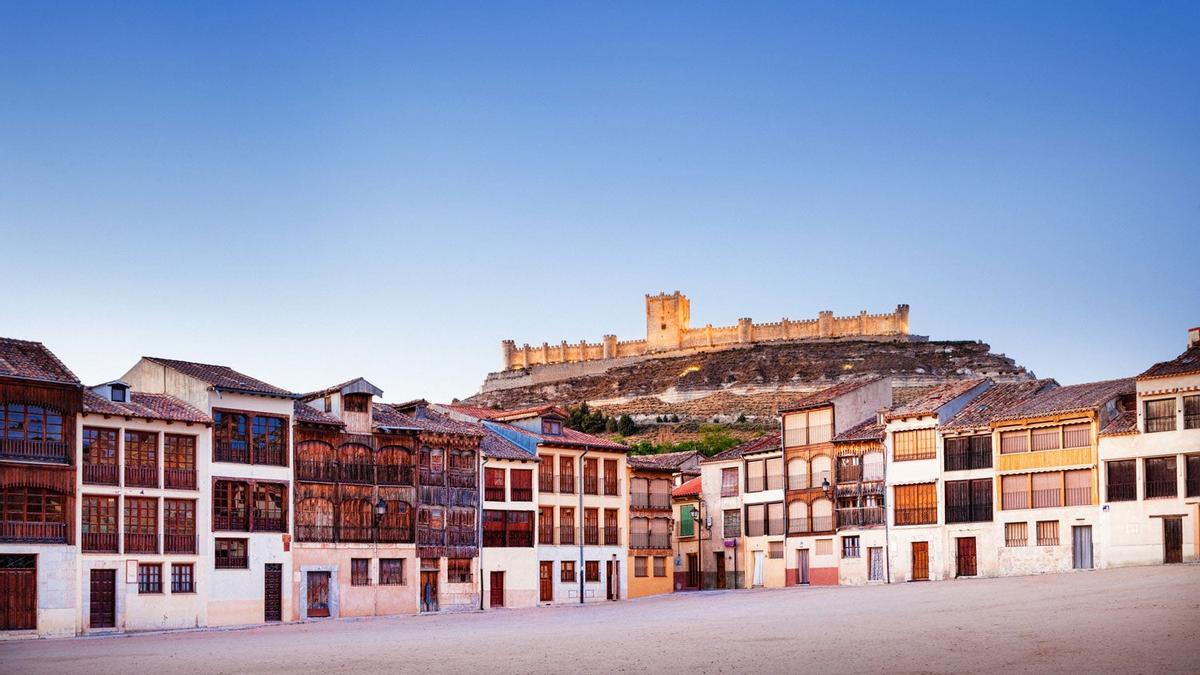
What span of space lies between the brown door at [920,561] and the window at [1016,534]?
4.38 metres

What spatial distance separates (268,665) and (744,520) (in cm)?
4825

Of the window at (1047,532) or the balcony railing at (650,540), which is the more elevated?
the window at (1047,532)

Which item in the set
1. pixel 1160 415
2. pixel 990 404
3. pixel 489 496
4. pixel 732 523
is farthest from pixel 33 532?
pixel 1160 415

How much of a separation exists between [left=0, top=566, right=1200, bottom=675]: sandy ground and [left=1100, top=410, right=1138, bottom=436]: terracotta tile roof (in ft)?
20.8

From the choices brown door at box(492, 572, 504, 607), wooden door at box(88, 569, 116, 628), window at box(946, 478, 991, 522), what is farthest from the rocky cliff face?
wooden door at box(88, 569, 116, 628)

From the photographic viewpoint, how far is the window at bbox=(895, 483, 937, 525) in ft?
233

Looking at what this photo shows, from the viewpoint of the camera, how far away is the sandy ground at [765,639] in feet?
106

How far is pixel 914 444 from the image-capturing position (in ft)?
236

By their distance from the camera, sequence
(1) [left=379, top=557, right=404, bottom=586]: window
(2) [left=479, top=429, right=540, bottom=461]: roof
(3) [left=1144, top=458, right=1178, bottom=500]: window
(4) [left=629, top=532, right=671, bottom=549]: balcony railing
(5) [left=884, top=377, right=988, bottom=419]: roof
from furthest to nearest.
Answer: (4) [left=629, top=532, right=671, bottom=549]: balcony railing, (5) [left=884, top=377, right=988, bottom=419]: roof, (2) [left=479, top=429, right=540, bottom=461]: roof, (1) [left=379, top=557, right=404, bottom=586]: window, (3) [left=1144, top=458, right=1178, bottom=500]: window

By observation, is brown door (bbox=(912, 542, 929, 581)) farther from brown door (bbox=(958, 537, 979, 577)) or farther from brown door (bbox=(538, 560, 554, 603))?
brown door (bbox=(538, 560, 554, 603))

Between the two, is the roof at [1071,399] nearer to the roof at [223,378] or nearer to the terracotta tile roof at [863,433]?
the terracotta tile roof at [863,433]

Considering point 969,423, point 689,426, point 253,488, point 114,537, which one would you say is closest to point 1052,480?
point 969,423

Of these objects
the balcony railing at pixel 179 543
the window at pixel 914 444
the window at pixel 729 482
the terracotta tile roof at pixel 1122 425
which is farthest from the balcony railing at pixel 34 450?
the terracotta tile roof at pixel 1122 425

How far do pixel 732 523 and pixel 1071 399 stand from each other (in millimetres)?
21282
